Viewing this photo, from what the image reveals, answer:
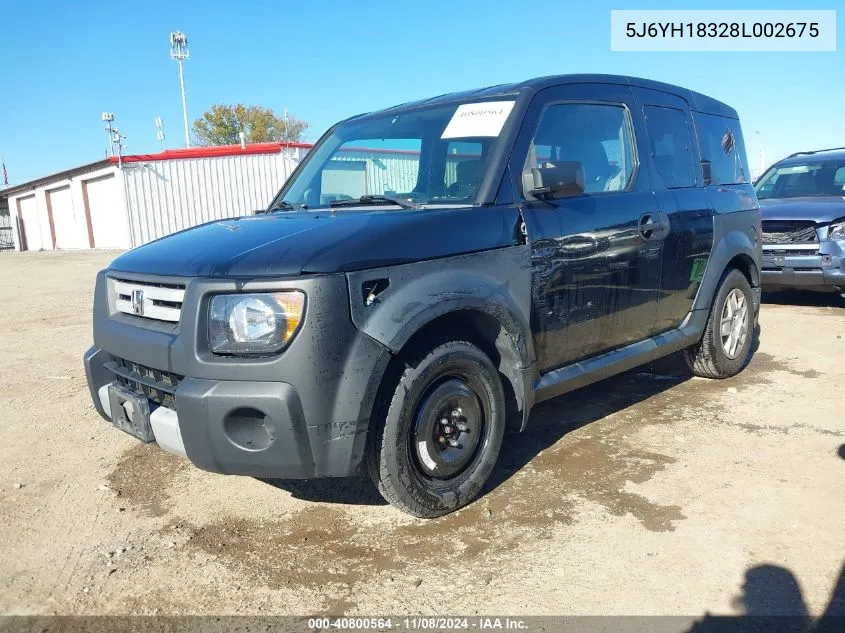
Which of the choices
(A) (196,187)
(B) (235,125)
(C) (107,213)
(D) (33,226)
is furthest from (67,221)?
(B) (235,125)

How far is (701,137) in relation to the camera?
4680mm

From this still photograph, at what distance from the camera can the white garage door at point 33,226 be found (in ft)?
108

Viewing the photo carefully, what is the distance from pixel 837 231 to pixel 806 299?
1.80m

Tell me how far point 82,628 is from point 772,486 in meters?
3.09

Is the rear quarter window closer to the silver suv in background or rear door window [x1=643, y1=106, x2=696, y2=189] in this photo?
rear door window [x1=643, y1=106, x2=696, y2=189]

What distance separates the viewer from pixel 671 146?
171 inches

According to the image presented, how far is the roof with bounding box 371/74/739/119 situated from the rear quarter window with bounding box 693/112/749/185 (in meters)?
0.12

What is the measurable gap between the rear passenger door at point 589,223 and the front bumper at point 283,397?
1.14 metres

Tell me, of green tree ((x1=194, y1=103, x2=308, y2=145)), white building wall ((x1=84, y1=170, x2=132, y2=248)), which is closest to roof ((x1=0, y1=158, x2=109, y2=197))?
white building wall ((x1=84, y1=170, x2=132, y2=248))

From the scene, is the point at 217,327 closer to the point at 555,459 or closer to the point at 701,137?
the point at 555,459

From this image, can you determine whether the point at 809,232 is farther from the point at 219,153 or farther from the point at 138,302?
the point at 219,153

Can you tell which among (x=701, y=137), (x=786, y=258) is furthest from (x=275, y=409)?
(x=786, y=258)

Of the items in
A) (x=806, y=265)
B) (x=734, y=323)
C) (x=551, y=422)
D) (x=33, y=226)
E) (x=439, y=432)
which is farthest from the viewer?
(x=33, y=226)

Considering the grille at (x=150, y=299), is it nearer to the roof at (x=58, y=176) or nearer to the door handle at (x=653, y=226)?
the door handle at (x=653, y=226)
